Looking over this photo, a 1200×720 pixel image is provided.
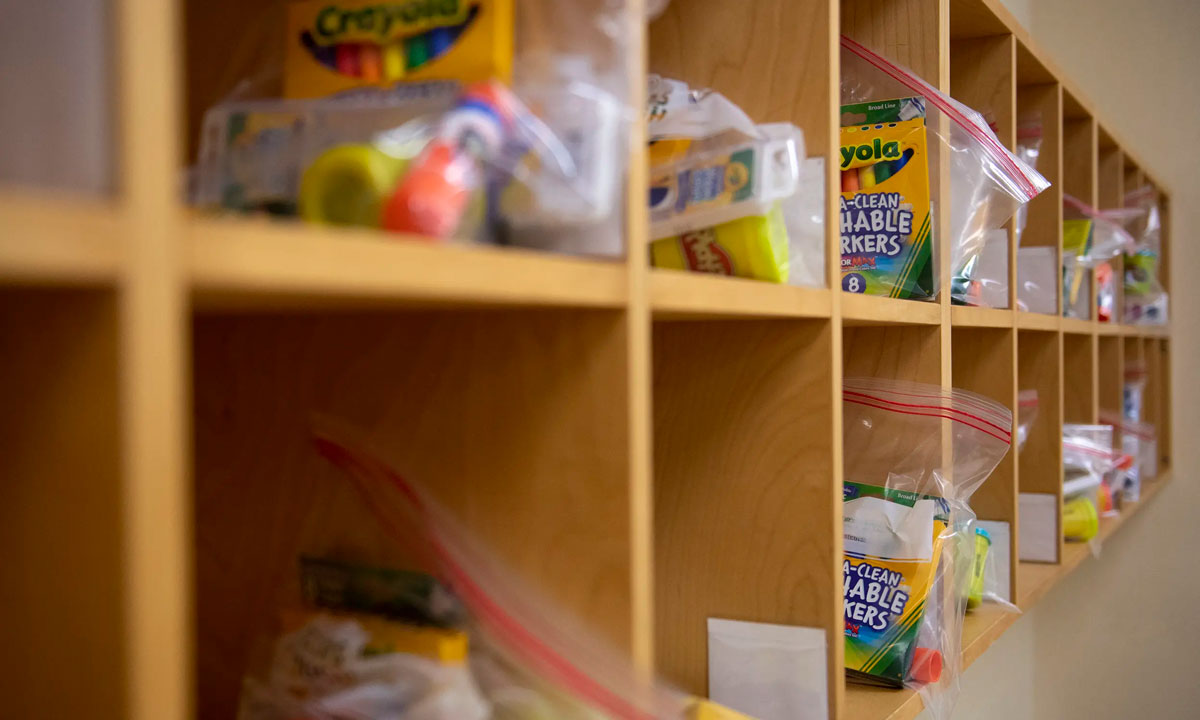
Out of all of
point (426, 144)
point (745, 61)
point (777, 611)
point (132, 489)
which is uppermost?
point (745, 61)

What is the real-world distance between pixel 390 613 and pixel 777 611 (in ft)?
1.17

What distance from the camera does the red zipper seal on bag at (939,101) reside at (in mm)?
973

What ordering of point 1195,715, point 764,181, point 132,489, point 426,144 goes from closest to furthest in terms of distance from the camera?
point 132,489 < point 426,144 < point 764,181 < point 1195,715

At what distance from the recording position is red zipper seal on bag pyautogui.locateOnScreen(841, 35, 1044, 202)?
0.97 metres

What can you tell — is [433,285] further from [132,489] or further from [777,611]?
[777,611]

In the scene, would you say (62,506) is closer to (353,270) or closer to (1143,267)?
(353,270)

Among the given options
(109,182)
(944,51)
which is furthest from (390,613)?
(944,51)

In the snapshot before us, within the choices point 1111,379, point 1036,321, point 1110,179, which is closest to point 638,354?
point 1036,321

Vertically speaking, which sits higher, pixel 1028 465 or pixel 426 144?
pixel 426 144

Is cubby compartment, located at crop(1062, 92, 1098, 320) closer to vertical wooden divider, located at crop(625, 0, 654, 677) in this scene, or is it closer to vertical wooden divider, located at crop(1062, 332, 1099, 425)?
vertical wooden divider, located at crop(1062, 332, 1099, 425)

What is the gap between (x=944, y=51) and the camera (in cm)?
104

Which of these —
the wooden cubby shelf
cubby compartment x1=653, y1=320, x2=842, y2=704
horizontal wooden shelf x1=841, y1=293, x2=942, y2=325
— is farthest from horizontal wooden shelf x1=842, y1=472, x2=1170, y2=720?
horizontal wooden shelf x1=841, y1=293, x2=942, y2=325

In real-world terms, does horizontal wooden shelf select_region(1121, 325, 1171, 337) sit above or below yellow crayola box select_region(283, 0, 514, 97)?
below

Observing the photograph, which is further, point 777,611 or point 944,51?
point 944,51
